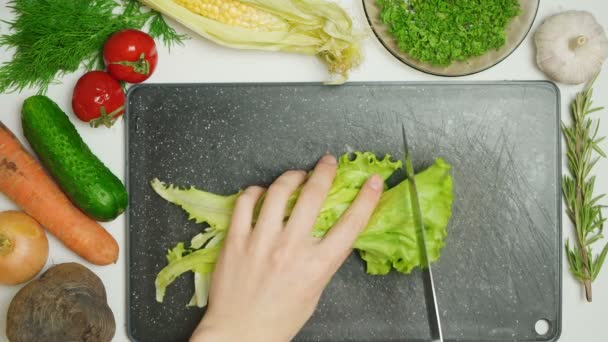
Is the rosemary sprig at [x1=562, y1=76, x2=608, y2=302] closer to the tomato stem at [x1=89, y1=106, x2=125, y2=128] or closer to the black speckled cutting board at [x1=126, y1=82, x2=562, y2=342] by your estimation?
the black speckled cutting board at [x1=126, y1=82, x2=562, y2=342]

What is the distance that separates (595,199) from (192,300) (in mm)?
957

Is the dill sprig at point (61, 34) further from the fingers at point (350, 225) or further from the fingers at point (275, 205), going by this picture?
the fingers at point (350, 225)

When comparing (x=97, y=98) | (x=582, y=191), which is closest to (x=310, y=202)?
(x=97, y=98)

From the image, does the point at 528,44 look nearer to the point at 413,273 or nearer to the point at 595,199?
the point at 595,199

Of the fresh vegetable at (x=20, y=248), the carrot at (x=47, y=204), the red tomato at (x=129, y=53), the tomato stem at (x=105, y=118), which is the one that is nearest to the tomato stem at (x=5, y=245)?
the fresh vegetable at (x=20, y=248)

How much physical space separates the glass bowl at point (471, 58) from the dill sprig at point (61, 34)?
0.46m

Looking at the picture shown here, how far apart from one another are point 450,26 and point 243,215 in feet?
2.02

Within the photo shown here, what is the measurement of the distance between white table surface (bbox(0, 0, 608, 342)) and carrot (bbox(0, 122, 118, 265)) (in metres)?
0.05

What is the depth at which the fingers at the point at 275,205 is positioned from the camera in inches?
48.6

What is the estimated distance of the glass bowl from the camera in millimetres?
1343

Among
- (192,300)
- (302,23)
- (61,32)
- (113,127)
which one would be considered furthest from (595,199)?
(61,32)

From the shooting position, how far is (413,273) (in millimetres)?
1399

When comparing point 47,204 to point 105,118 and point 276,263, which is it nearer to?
point 105,118

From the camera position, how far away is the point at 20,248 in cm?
133
